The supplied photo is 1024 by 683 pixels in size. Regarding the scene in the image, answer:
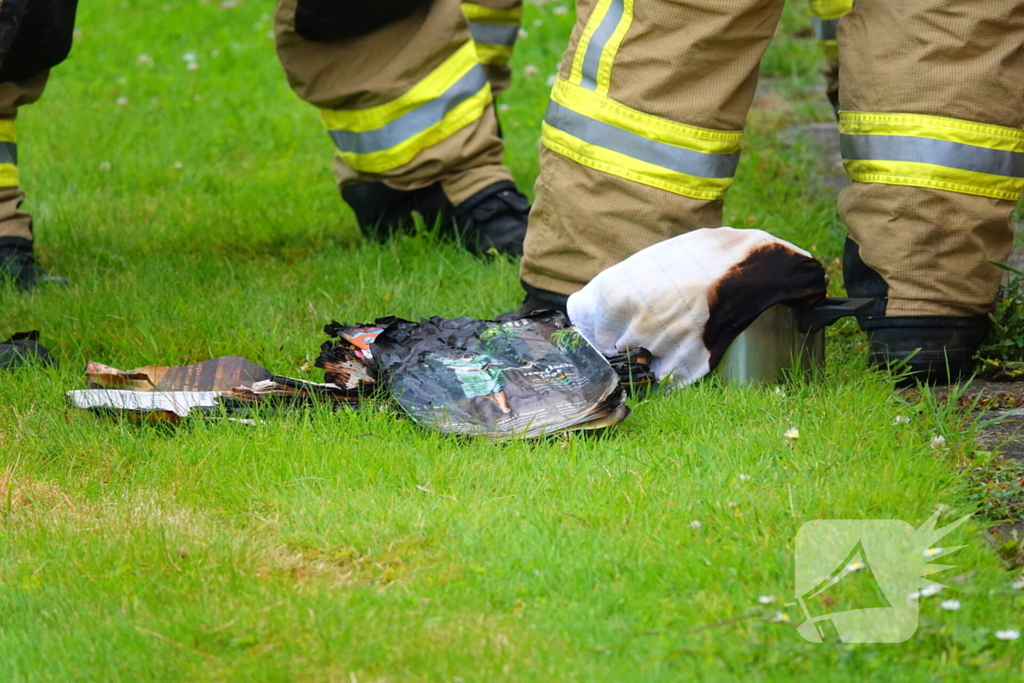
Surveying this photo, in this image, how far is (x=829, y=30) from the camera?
3.53 m

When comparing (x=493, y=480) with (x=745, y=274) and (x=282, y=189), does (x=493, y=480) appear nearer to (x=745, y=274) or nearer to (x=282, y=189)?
(x=745, y=274)

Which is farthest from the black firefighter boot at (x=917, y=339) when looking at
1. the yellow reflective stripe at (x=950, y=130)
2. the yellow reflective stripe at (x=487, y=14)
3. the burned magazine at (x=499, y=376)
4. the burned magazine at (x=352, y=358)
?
the yellow reflective stripe at (x=487, y=14)

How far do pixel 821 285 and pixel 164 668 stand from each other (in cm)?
152

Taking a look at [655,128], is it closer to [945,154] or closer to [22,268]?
[945,154]

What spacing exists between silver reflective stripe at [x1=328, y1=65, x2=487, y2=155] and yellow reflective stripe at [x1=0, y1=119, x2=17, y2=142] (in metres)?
1.01

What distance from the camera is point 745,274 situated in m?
2.24

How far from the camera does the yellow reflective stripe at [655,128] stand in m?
2.30

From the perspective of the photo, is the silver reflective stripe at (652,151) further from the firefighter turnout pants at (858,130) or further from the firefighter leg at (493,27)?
the firefighter leg at (493,27)

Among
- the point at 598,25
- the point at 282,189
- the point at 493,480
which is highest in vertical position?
the point at 598,25

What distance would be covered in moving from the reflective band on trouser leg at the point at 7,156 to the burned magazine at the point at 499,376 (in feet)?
5.17

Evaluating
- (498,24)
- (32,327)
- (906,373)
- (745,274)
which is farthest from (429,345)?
(498,24)

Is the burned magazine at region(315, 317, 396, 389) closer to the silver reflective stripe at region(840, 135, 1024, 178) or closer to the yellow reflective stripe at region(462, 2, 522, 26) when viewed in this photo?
the silver reflective stripe at region(840, 135, 1024, 178)

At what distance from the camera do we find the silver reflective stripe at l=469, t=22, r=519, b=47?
4.09 meters

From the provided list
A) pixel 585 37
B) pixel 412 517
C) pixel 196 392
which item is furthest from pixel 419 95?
pixel 412 517
